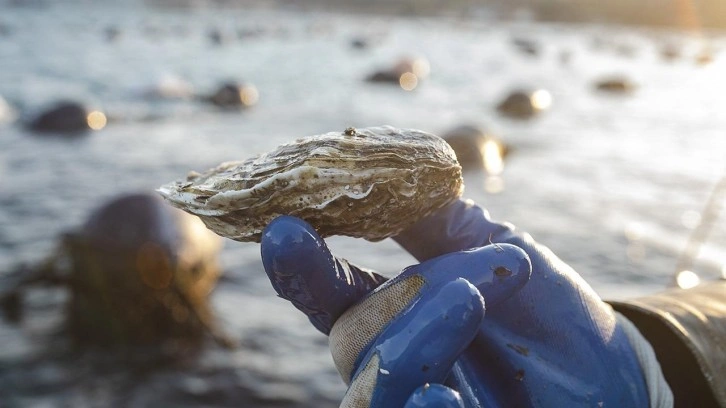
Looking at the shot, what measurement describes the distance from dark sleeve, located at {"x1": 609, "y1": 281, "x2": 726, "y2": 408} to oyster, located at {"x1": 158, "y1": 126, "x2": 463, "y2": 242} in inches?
56.7

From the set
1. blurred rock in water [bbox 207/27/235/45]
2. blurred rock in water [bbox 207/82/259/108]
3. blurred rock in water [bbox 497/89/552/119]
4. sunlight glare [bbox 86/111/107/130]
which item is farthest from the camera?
blurred rock in water [bbox 207/27/235/45]

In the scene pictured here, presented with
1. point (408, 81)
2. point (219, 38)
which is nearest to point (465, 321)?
point (408, 81)

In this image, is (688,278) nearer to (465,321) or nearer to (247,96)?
(465,321)

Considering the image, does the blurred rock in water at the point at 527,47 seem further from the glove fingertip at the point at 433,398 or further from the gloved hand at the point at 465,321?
the glove fingertip at the point at 433,398

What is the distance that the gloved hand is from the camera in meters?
2.29

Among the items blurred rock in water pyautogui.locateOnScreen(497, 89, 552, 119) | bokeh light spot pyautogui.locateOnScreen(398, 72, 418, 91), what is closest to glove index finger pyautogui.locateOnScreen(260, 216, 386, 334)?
blurred rock in water pyautogui.locateOnScreen(497, 89, 552, 119)

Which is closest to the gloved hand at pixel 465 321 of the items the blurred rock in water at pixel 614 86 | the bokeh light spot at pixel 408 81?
the bokeh light spot at pixel 408 81

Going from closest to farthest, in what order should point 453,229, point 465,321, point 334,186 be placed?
point 465,321, point 334,186, point 453,229

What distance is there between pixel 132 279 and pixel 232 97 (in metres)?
17.1

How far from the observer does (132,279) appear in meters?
8.00

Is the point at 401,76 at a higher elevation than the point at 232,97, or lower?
higher

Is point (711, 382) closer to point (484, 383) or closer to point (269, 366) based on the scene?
point (484, 383)

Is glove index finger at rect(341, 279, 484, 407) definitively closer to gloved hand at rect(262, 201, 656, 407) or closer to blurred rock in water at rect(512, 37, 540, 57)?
gloved hand at rect(262, 201, 656, 407)

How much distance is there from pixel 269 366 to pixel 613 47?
60536 mm
